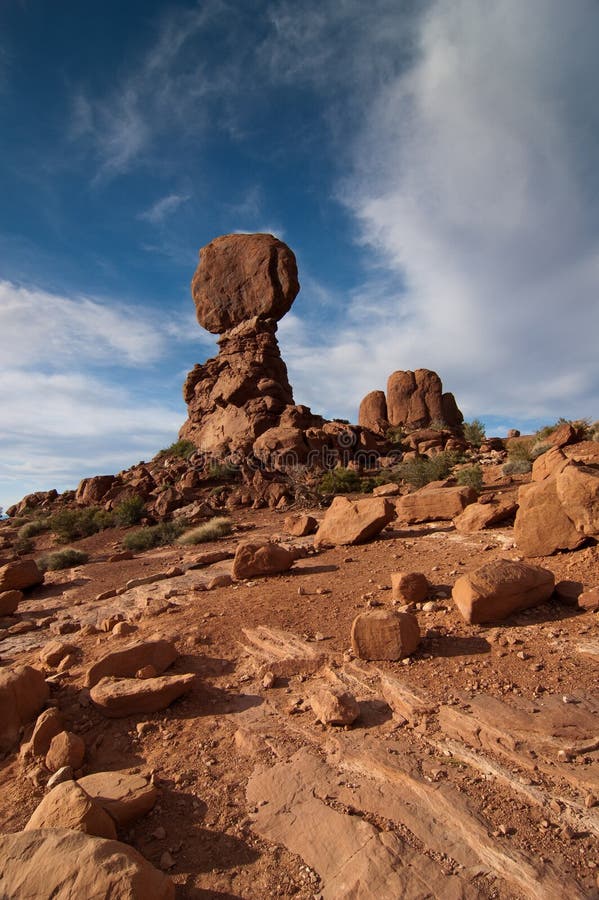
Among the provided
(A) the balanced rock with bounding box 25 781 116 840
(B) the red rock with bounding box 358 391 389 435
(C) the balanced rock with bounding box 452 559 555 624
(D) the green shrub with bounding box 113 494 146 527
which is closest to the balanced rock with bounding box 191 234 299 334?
(D) the green shrub with bounding box 113 494 146 527

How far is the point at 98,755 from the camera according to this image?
13.3 ft

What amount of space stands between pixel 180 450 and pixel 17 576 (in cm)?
1727

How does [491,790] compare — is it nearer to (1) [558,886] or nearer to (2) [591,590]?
(1) [558,886]

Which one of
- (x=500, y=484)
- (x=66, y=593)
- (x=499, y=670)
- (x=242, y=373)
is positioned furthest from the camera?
(x=242, y=373)

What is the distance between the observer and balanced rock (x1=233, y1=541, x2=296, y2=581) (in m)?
8.60

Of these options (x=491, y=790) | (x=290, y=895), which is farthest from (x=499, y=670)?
(x=290, y=895)

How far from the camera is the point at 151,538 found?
16.1 metres

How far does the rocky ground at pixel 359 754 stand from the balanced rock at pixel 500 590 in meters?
0.14

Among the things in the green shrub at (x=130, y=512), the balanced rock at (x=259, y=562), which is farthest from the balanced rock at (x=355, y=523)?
the green shrub at (x=130, y=512)

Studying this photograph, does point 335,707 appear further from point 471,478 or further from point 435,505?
point 471,478

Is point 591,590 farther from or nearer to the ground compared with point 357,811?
farther from the ground

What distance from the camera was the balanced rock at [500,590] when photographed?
5.30 m

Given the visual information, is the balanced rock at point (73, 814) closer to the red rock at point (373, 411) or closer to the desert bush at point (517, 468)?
the desert bush at point (517, 468)

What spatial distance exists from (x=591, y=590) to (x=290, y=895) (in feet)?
14.5
